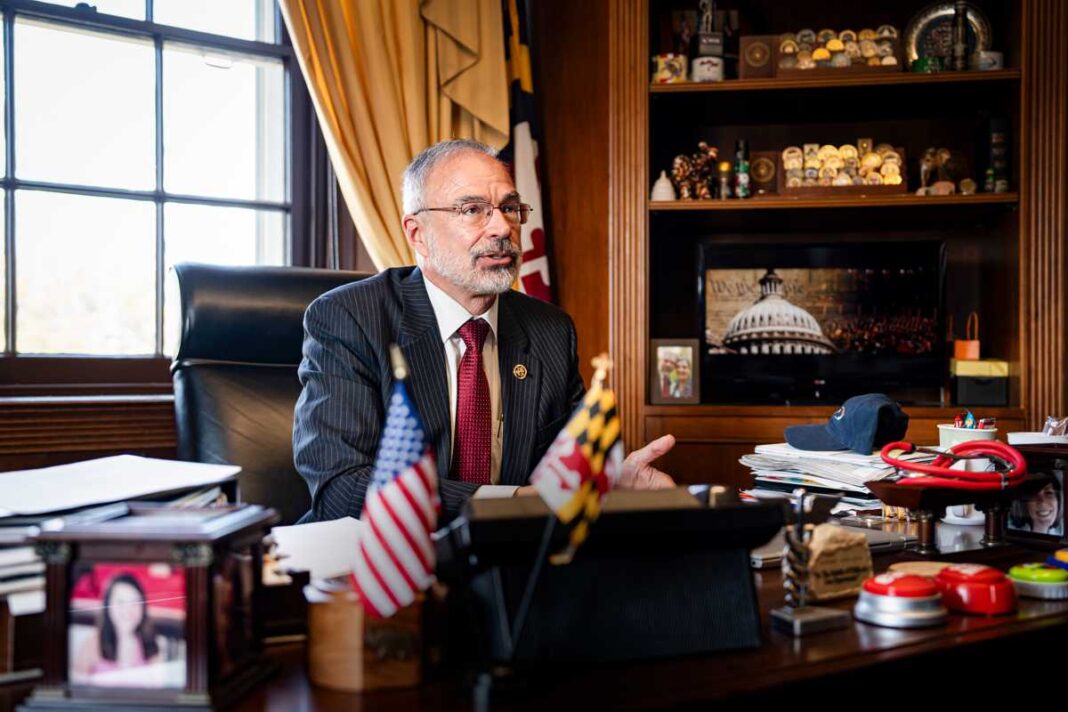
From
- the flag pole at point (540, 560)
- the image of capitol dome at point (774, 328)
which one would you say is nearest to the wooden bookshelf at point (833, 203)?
the image of capitol dome at point (774, 328)

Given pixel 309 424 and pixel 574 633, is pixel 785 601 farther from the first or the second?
pixel 309 424

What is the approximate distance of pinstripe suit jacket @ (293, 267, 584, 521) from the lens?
1598mm

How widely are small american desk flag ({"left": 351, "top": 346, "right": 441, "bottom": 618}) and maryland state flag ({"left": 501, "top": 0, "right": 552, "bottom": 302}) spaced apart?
247cm

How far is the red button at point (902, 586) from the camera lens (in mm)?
876

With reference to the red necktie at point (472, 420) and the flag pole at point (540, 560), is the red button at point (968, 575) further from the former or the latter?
the red necktie at point (472, 420)

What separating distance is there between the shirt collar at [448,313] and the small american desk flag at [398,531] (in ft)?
3.52

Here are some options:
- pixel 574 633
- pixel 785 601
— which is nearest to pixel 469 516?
pixel 574 633

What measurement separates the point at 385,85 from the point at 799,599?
2.34 m

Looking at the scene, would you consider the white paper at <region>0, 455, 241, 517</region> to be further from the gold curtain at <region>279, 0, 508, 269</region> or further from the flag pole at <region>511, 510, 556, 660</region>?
the gold curtain at <region>279, 0, 508, 269</region>

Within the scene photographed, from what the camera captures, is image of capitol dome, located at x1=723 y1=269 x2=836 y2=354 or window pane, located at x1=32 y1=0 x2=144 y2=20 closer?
window pane, located at x1=32 y1=0 x2=144 y2=20

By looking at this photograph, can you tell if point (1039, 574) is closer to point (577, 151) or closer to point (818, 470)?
point (818, 470)

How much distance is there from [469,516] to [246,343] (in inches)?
51.8

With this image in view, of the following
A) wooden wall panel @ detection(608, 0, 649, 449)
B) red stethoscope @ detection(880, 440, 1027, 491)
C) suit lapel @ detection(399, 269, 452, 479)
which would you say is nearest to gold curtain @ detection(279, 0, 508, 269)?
wooden wall panel @ detection(608, 0, 649, 449)

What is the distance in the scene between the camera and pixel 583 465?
0.69m
